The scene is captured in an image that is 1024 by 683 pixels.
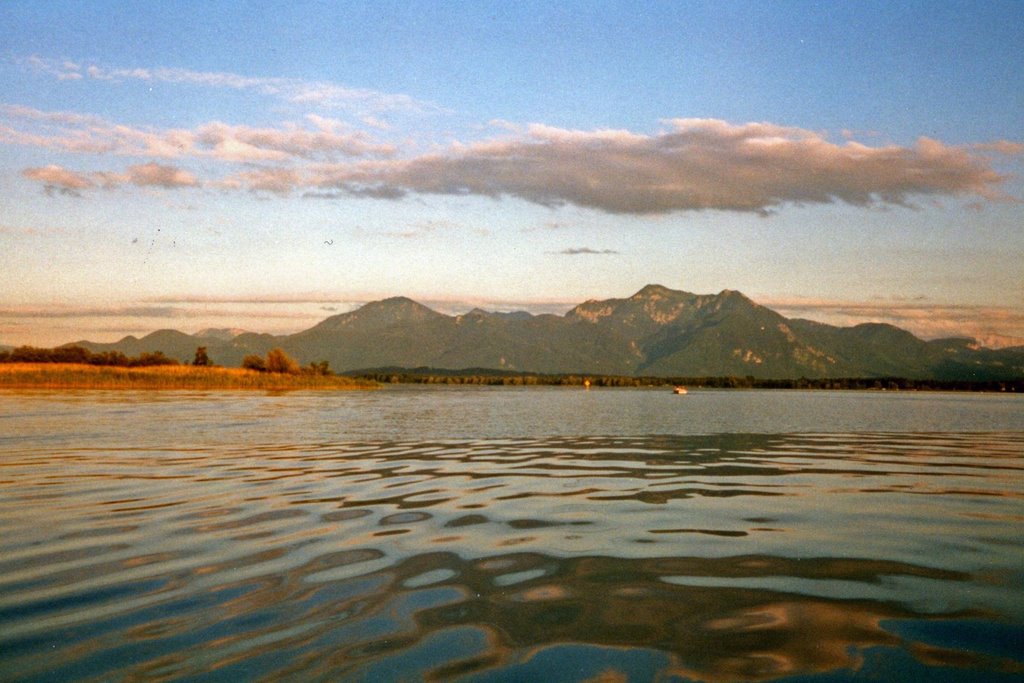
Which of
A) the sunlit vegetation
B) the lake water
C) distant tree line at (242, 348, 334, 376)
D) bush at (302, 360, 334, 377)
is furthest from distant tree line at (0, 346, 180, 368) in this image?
the lake water

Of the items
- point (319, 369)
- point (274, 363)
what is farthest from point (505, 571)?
point (319, 369)

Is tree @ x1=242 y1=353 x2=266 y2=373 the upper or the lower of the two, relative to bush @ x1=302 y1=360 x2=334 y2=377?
upper

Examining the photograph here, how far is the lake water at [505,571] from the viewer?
7949 mm

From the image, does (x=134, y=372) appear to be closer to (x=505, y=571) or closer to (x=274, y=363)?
(x=274, y=363)

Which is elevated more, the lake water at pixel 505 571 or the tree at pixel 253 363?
the tree at pixel 253 363

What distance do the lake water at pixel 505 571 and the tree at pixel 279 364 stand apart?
135m

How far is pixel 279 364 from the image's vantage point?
15775 cm

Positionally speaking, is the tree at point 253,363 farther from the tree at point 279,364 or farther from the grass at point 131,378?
the grass at point 131,378

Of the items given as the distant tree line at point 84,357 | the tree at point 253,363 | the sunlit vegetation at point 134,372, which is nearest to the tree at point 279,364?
the sunlit vegetation at point 134,372

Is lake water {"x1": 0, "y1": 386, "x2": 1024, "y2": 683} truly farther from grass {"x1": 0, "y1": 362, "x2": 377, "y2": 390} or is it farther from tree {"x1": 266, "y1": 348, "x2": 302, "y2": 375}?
tree {"x1": 266, "y1": 348, "x2": 302, "y2": 375}

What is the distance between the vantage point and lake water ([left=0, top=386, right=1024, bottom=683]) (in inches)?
313

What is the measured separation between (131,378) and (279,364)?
1932 inches

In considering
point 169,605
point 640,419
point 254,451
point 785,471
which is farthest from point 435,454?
point 640,419

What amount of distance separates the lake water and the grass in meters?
85.0
